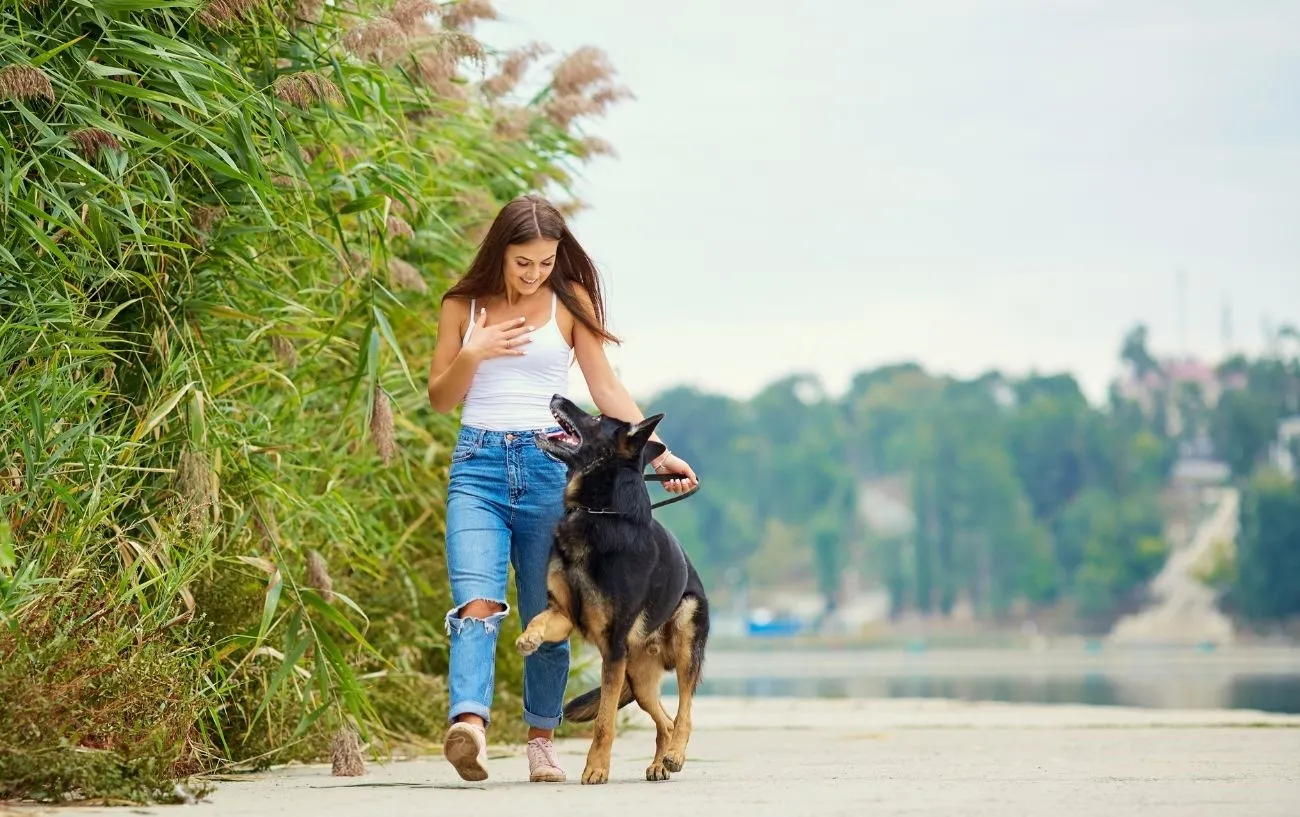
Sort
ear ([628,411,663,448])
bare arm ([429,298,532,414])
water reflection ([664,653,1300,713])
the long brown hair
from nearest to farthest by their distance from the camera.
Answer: ear ([628,411,663,448]) → bare arm ([429,298,532,414]) → the long brown hair → water reflection ([664,653,1300,713])

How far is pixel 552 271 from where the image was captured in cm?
580

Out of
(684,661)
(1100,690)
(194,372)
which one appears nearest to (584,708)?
(684,661)

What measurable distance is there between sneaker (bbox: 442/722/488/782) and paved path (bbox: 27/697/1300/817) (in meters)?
0.07

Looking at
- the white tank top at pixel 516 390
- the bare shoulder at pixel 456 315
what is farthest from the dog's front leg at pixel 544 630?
the bare shoulder at pixel 456 315

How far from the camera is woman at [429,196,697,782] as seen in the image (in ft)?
17.9

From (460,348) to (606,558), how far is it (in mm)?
898

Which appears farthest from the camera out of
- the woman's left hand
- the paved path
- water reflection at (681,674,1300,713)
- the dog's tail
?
water reflection at (681,674,1300,713)

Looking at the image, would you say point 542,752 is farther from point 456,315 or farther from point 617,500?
A: point 456,315

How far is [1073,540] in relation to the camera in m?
119

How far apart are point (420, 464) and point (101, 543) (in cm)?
257

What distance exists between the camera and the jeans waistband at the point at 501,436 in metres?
5.55

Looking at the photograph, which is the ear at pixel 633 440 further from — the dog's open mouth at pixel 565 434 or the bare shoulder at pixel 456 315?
the bare shoulder at pixel 456 315

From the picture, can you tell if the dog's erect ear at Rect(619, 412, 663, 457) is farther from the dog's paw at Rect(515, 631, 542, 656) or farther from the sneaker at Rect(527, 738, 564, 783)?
the sneaker at Rect(527, 738, 564, 783)

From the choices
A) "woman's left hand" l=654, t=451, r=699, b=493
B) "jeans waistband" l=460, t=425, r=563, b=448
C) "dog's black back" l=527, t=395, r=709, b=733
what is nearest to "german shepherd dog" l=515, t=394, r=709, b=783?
"dog's black back" l=527, t=395, r=709, b=733
